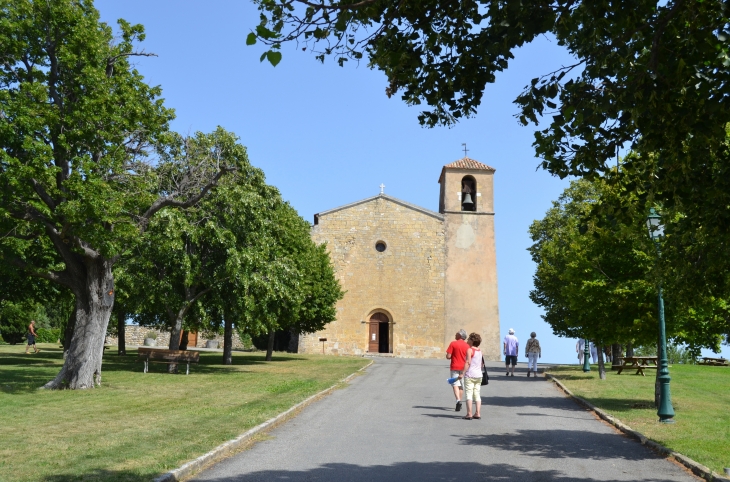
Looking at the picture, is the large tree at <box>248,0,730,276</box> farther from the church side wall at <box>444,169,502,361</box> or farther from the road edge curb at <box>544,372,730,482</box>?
the church side wall at <box>444,169,502,361</box>

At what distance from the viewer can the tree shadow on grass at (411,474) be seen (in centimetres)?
753

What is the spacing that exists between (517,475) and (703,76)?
4.60 metres

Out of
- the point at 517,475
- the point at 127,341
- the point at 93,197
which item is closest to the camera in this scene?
the point at 517,475

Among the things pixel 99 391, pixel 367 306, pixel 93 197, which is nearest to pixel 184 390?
pixel 99 391

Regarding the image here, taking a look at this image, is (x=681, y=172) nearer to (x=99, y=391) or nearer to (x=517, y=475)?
(x=517, y=475)

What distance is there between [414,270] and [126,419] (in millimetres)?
37599

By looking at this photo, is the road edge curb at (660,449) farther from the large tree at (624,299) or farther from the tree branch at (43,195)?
the tree branch at (43,195)

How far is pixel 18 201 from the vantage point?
16.0 m

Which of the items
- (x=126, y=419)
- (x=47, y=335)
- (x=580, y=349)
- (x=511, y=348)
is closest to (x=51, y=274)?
(x=126, y=419)

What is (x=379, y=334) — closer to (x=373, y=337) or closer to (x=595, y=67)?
(x=373, y=337)

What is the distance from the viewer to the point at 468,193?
49.0 m

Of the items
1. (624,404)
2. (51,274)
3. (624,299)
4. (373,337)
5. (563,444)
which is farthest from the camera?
(373,337)

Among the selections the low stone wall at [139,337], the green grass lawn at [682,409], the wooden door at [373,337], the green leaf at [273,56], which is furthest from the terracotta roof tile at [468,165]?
the green leaf at [273,56]

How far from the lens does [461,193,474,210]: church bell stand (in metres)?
48.7
